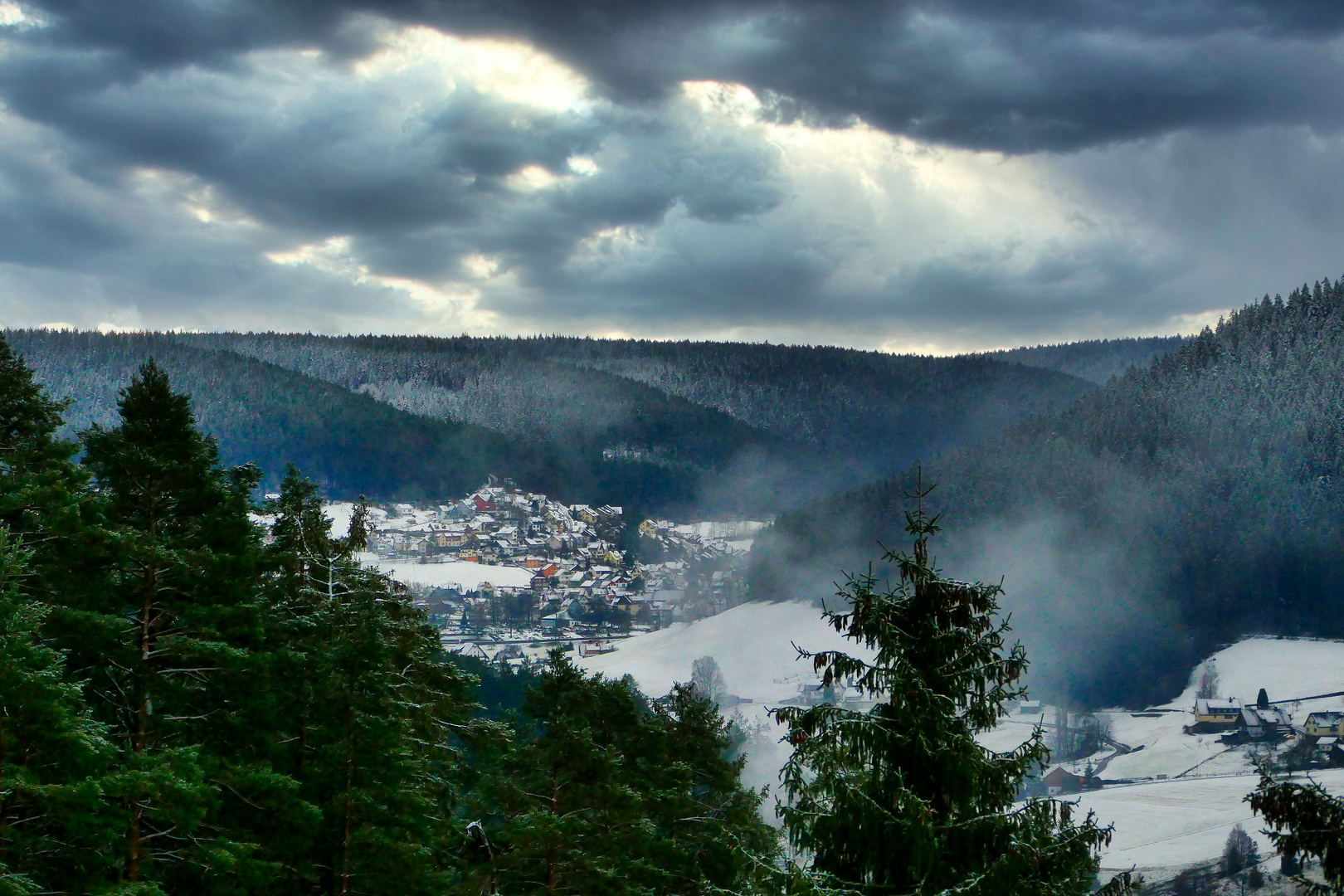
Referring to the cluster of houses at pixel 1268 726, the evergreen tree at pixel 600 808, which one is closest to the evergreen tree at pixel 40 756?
the evergreen tree at pixel 600 808

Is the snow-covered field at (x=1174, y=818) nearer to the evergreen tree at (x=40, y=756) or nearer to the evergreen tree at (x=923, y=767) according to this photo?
the evergreen tree at (x=923, y=767)

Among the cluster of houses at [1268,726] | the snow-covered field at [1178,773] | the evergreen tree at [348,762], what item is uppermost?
the evergreen tree at [348,762]

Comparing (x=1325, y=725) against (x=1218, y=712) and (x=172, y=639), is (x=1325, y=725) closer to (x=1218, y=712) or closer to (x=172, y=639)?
(x=1218, y=712)

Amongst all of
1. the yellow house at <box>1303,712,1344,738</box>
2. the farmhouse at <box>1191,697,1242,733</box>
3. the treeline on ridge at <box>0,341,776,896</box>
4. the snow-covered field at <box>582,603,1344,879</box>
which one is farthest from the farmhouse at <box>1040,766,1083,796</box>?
the treeline on ridge at <box>0,341,776,896</box>

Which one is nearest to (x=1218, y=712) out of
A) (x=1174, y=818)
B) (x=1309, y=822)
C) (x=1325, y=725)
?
(x=1325, y=725)

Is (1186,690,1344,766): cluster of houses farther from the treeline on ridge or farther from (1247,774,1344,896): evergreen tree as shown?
(1247,774,1344,896): evergreen tree

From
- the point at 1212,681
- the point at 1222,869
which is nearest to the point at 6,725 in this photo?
the point at 1222,869
